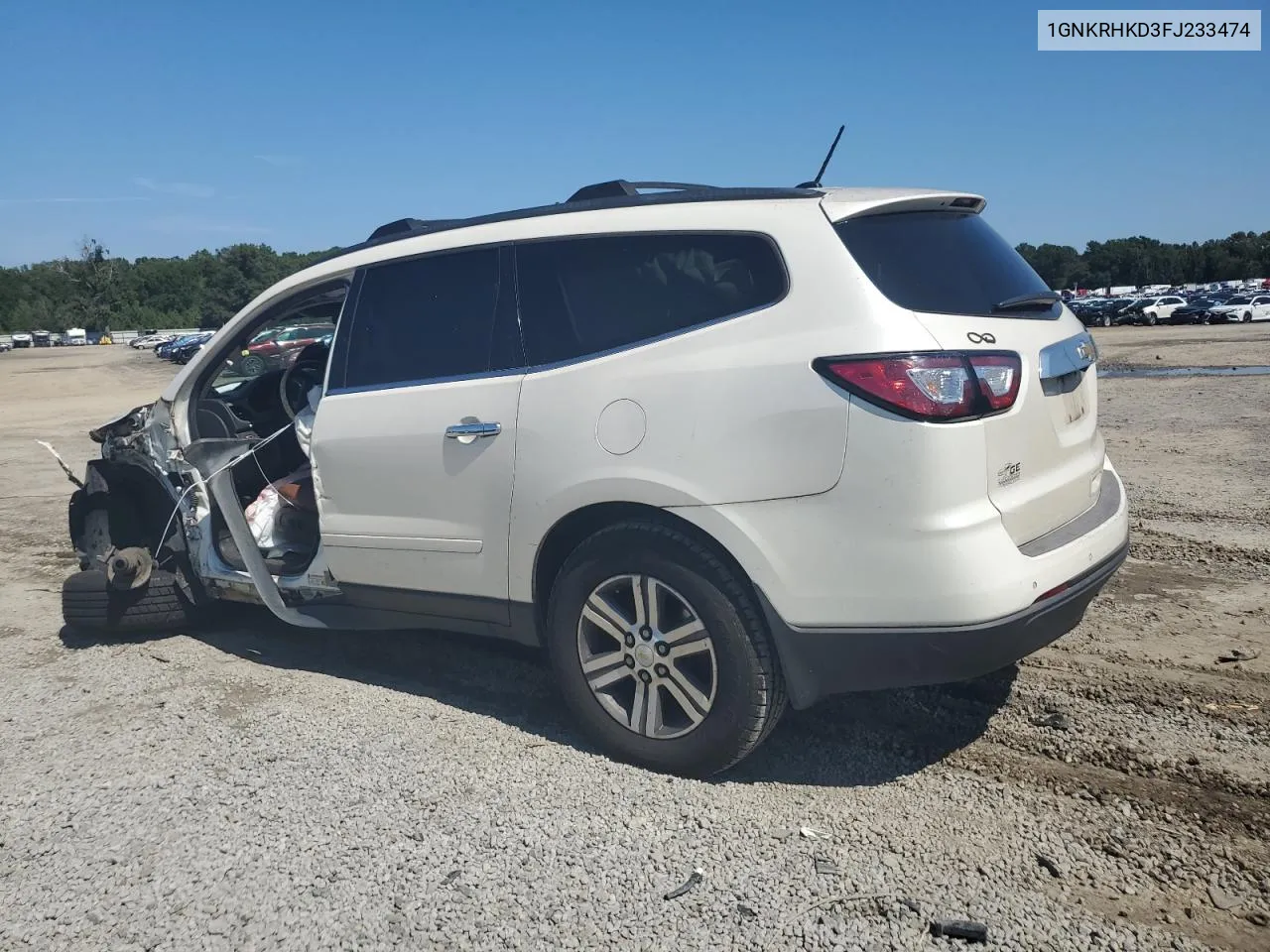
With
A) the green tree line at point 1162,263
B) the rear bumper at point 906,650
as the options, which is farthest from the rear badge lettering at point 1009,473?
the green tree line at point 1162,263

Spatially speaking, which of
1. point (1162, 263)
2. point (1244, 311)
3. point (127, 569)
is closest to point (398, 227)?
point (127, 569)

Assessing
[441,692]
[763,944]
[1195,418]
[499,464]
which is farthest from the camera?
[1195,418]

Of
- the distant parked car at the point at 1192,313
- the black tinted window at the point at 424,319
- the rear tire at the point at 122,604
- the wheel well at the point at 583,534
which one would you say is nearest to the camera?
the wheel well at the point at 583,534

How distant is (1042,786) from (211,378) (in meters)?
4.28

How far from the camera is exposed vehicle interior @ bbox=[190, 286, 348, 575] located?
5.08m

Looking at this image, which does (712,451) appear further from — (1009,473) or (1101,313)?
(1101,313)

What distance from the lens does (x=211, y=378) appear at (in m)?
5.23

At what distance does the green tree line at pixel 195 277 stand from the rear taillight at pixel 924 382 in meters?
123

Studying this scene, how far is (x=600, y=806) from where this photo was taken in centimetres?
332

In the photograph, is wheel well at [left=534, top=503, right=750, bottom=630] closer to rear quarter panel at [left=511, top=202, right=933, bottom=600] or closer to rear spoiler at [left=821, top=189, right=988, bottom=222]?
rear quarter panel at [left=511, top=202, right=933, bottom=600]

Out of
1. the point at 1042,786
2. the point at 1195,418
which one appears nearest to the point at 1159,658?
the point at 1042,786

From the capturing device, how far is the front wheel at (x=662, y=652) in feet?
10.6

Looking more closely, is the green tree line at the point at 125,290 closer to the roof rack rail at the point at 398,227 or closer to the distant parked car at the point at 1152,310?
the distant parked car at the point at 1152,310

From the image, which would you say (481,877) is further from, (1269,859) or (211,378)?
(211,378)
